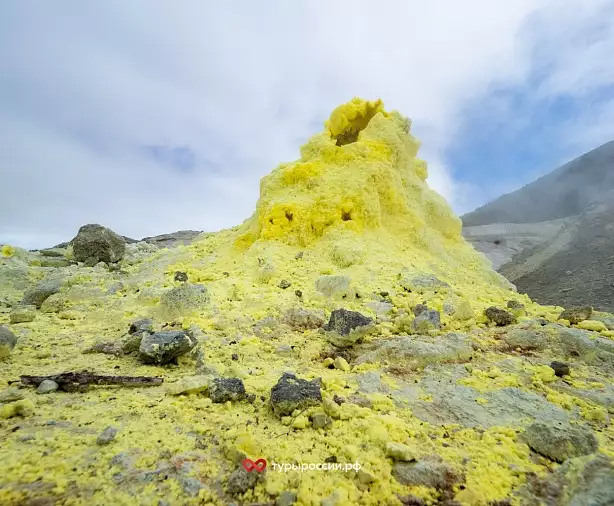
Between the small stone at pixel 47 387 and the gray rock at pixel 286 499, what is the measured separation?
329 cm

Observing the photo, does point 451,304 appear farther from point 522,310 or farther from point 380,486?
point 380,486

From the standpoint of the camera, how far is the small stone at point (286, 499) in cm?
295

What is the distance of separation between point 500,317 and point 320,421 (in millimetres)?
5385

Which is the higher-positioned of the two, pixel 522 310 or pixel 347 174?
pixel 347 174

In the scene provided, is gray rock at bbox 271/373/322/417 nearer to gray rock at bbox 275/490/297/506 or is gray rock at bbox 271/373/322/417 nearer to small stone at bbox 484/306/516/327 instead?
gray rock at bbox 275/490/297/506

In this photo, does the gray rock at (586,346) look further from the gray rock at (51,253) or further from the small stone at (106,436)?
the gray rock at (51,253)

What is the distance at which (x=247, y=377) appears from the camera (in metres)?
5.33

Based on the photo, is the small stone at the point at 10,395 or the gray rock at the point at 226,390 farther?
the gray rock at the point at 226,390

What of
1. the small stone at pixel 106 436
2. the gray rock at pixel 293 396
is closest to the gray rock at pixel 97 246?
the small stone at pixel 106 436

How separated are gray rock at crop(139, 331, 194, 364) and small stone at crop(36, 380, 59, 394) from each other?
131 cm

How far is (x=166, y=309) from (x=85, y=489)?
5322mm

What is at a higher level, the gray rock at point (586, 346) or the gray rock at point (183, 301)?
the gray rock at point (183, 301)

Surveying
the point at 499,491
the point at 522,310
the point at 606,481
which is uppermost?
the point at 522,310

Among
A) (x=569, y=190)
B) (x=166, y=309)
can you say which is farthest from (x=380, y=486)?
(x=569, y=190)
